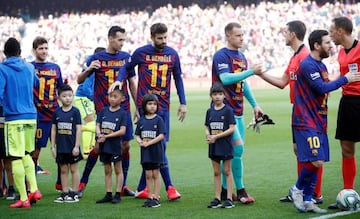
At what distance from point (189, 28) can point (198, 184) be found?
4128 centimetres

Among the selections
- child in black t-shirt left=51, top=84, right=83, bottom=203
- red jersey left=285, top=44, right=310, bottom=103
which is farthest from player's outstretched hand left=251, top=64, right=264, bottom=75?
child in black t-shirt left=51, top=84, right=83, bottom=203

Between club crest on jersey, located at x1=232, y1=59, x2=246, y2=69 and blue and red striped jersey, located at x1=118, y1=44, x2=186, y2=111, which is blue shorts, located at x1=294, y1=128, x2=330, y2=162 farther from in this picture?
blue and red striped jersey, located at x1=118, y1=44, x2=186, y2=111

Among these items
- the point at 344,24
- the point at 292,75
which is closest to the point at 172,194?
the point at 292,75

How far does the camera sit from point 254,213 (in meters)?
8.66

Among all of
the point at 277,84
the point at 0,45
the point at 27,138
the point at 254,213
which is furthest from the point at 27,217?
the point at 0,45

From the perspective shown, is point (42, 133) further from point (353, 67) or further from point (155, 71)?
point (353, 67)

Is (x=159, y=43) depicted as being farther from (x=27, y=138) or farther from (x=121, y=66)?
(x=27, y=138)

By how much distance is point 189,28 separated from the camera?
51969mm

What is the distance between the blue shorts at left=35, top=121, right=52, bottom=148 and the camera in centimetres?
1077

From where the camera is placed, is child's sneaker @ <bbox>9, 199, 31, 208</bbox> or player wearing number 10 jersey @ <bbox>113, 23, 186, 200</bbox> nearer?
child's sneaker @ <bbox>9, 199, 31, 208</bbox>

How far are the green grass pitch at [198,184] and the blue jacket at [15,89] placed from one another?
115 cm

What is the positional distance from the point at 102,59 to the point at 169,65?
0.94 metres

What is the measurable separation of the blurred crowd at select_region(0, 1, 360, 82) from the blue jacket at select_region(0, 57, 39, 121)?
3736 cm

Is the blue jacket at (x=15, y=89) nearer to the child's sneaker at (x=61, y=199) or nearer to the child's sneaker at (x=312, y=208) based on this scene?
the child's sneaker at (x=61, y=199)
